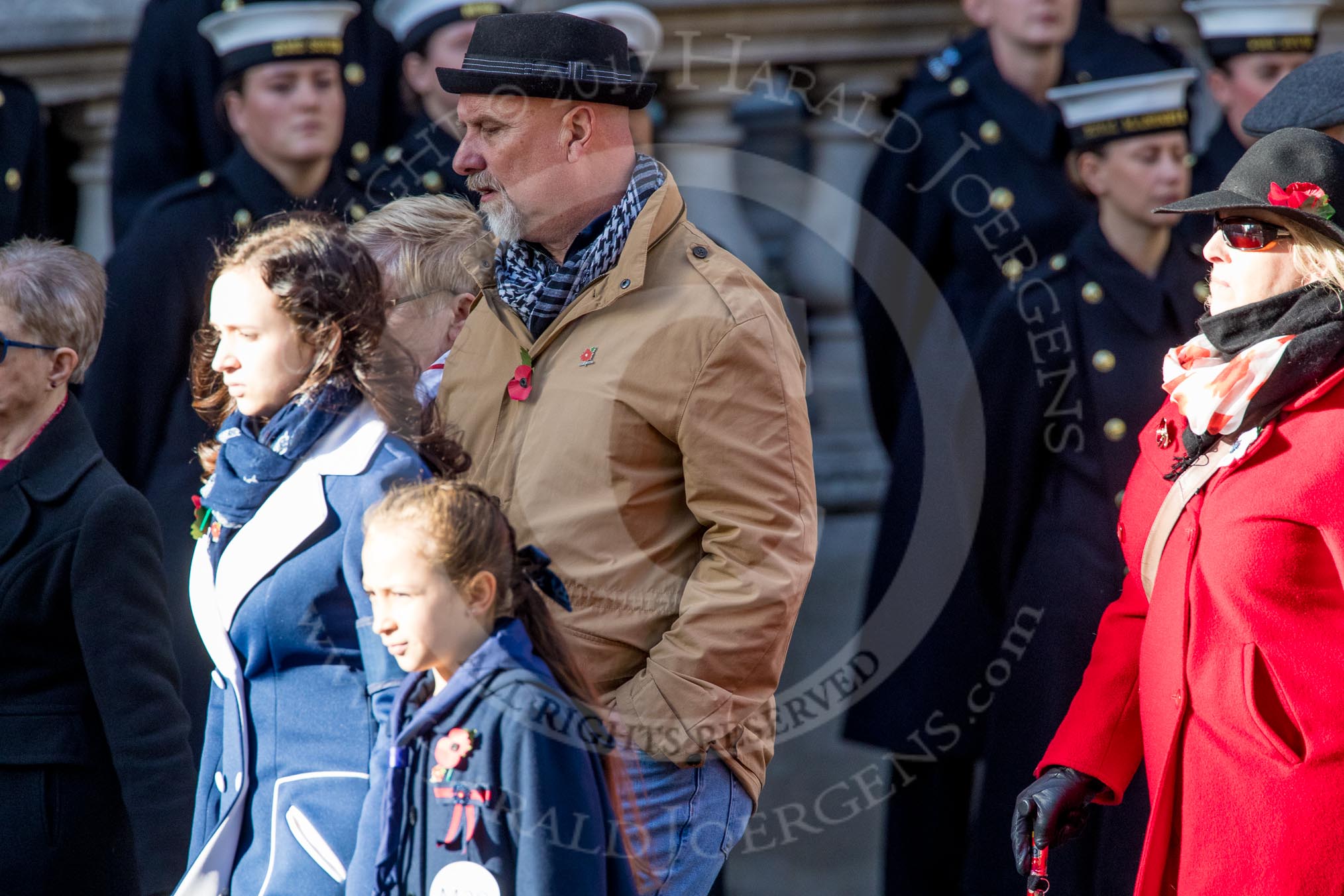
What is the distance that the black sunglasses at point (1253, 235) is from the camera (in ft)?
7.97

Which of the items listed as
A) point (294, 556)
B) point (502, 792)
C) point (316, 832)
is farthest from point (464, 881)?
point (294, 556)

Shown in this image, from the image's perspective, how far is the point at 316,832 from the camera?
2.29 meters

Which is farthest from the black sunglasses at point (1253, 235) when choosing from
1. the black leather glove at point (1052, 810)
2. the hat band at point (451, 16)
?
the hat band at point (451, 16)

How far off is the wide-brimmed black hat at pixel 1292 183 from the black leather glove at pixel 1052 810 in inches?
32.8

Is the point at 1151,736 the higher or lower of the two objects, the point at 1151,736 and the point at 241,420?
the lower

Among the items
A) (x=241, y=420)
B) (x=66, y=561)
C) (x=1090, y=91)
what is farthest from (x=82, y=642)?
(x=1090, y=91)

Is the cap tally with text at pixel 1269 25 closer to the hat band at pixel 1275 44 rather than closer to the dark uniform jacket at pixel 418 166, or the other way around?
the hat band at pixel 1275 44

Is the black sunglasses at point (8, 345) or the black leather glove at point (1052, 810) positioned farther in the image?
the black sunglasses at point (8, 345)

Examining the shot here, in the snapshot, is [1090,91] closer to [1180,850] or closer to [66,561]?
[1180,850]

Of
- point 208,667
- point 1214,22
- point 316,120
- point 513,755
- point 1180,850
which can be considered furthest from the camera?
point 1214,22

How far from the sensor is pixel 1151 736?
8.13 feet

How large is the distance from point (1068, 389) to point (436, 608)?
2.04 metres

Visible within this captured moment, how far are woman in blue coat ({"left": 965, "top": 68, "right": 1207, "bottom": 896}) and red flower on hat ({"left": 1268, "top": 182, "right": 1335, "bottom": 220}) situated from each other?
4.60 feet

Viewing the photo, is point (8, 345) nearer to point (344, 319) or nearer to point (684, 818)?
point (344, 319)
